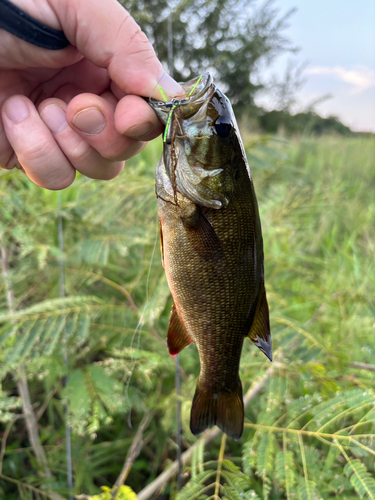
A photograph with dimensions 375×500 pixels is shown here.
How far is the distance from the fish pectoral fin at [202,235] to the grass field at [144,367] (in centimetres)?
21

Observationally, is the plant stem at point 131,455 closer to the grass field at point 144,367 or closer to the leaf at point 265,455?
the grass field at point 144,367

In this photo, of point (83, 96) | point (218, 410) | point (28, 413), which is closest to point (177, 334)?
point (218, 410)

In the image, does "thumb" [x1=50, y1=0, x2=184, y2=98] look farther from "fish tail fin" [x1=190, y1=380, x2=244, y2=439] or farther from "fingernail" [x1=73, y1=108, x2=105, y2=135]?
"fish tail fin" [x1=190, y1=380, x2=244, y2=439]

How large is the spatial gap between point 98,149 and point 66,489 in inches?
58.6

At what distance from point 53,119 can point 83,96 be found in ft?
0.53

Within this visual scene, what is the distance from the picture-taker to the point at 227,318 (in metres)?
0.96

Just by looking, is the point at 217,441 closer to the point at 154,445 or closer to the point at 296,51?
the point at 154,445

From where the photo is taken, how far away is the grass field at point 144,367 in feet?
3.89

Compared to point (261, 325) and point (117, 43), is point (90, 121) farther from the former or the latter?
point (261, 325)

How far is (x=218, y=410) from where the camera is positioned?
1.04 m

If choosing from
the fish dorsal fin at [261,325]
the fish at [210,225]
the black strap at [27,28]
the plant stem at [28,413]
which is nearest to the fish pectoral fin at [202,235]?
the fish at [210,225]

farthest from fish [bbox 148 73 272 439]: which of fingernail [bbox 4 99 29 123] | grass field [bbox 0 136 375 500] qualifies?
fingernail [bbox 4 99 29 123]

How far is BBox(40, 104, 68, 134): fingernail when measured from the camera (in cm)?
107

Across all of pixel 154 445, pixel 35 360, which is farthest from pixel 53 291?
pixel 154 445
